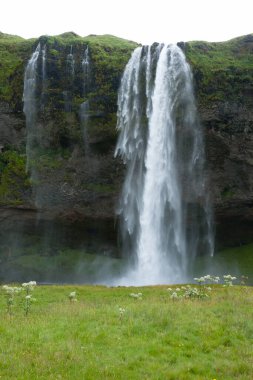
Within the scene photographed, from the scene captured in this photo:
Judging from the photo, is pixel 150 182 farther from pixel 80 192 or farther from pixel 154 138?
pixel 80 192

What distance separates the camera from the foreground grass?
9.27 meters

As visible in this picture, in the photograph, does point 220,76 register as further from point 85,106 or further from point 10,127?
point 10,127

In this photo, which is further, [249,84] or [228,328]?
[249,84]

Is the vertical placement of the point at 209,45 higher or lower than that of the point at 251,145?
higher

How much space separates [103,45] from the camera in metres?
47.6

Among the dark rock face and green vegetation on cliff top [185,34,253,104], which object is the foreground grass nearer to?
green vegetation on cliff top [185,34,253,104]

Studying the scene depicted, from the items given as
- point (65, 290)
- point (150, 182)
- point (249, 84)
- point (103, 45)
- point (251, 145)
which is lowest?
point (65, 290)

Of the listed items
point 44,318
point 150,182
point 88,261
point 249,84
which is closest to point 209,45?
point 249,84

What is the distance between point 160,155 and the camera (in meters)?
43.1

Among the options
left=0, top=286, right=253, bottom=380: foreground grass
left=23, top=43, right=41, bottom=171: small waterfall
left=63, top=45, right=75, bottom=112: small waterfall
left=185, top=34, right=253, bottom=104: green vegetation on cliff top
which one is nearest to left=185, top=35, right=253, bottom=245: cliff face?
left=185, top=34, right=253, bottom=104: green vegetation on cliff top

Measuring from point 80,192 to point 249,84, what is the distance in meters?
19.6

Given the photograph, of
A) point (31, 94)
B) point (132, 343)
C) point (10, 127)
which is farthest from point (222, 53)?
point (132, 343)

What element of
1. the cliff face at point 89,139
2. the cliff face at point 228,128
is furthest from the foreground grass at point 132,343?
the cliff face at point 89,139

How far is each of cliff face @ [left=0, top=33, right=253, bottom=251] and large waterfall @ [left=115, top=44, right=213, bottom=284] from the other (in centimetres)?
112
